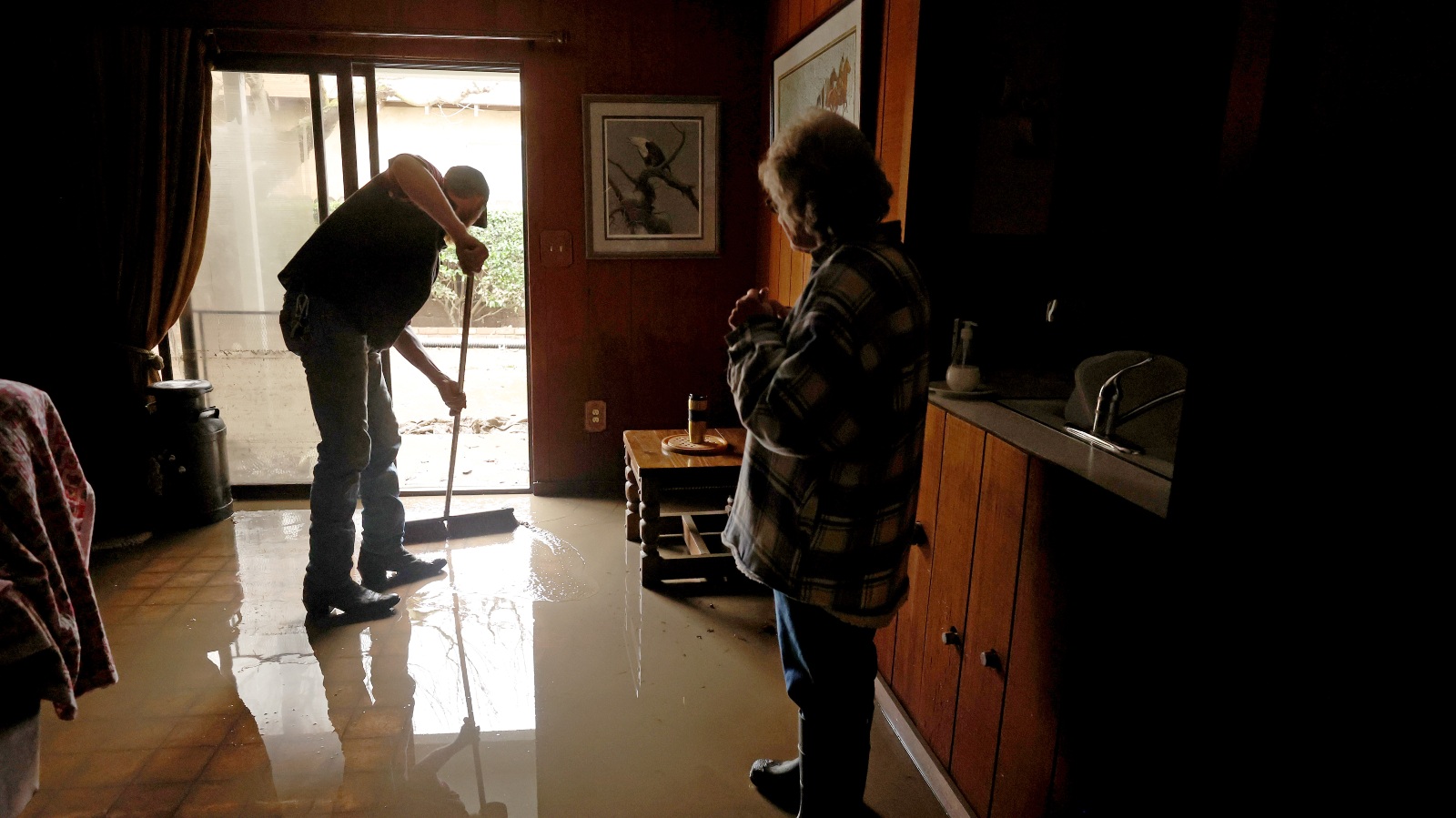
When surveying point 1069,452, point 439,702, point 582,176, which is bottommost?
point 439,702

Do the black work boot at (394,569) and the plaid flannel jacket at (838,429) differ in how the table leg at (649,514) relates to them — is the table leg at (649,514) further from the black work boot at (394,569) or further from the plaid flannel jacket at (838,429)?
the plaid flannel jacket at (838,429)

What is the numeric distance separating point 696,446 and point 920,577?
1245 millimetres

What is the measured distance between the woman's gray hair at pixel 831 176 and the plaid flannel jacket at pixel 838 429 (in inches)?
1.7

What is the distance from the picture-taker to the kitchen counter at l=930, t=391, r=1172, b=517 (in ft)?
3.92

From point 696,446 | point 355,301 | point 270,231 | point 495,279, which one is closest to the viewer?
point 355,301

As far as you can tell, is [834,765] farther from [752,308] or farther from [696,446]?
[696,446]

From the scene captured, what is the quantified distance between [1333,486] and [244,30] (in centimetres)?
392

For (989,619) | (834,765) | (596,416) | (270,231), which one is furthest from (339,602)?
(989,619)

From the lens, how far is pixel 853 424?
1195 mm

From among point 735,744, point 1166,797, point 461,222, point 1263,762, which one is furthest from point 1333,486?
point 461,222

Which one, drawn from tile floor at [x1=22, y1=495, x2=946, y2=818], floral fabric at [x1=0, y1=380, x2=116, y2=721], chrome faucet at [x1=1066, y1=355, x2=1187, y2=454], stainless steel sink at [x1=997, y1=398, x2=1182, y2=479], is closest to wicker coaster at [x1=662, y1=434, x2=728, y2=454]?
tile floor at [x1=22, y1=495, x2=946, y2=818]

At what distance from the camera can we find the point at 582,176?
3.59m

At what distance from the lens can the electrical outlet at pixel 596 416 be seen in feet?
12.5

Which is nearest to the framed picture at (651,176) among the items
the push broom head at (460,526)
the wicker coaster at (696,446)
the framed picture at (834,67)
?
the framed picture at (834,67)
